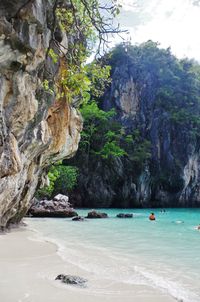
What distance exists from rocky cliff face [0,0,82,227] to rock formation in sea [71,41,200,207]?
1189 inches

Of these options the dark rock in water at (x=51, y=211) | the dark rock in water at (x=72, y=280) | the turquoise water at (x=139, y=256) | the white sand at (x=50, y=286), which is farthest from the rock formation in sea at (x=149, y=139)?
the dark rock in water at (x=72, y=280)

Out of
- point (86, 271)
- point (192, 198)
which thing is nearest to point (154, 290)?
point (86, 271)

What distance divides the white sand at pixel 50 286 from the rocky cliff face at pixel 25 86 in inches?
71.5

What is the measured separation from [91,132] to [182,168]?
37.1 ft

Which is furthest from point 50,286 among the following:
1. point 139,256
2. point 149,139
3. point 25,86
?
point 149,139

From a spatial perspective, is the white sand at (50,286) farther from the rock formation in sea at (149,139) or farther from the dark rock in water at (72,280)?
the rock formation in sea at (149,139)

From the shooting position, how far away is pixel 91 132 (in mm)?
42500

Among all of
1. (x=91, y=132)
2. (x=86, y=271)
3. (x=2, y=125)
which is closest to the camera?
(x=2, y=125)

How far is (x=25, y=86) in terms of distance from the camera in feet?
21.4

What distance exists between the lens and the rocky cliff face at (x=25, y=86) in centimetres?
489

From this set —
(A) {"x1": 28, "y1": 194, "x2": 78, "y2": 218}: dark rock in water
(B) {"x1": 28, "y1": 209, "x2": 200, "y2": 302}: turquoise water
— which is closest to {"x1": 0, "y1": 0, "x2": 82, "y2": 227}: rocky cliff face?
(B) {"x1": 28, "y1": 209, "x2": 200, "y2": 302}: turquoise water

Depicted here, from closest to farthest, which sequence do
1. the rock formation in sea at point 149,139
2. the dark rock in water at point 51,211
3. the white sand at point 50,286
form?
the white sand at point 50,286 → the dark rock in water at point 51,211 → the rock formation in sea at point 149,139

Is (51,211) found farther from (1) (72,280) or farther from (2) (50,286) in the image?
(2) (50,286)

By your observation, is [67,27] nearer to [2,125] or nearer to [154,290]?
[2,125]
